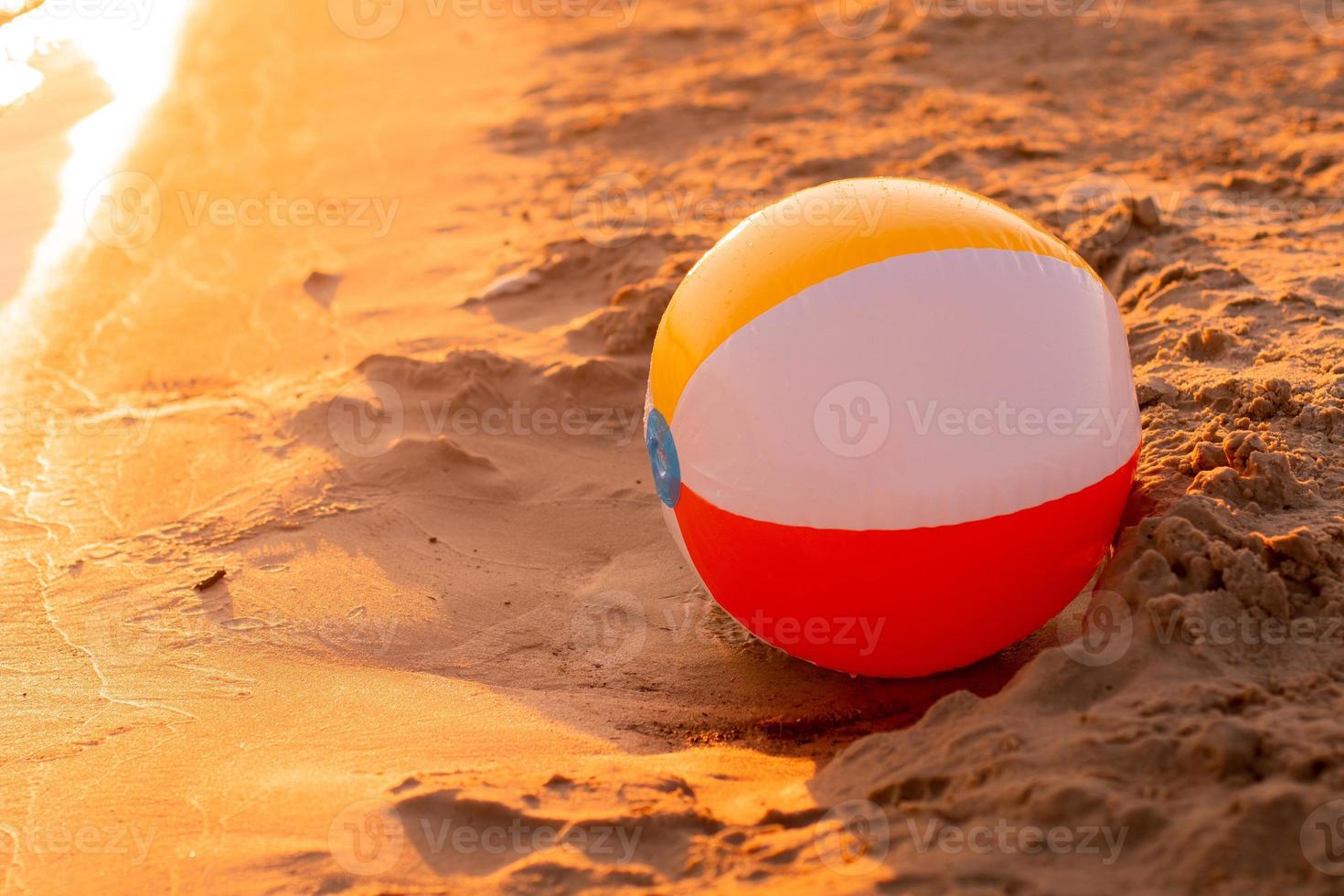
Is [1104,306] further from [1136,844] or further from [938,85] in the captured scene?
[938,85]

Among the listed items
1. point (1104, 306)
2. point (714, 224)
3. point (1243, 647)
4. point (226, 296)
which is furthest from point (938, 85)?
point (1243, 647)

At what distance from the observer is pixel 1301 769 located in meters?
2.57
